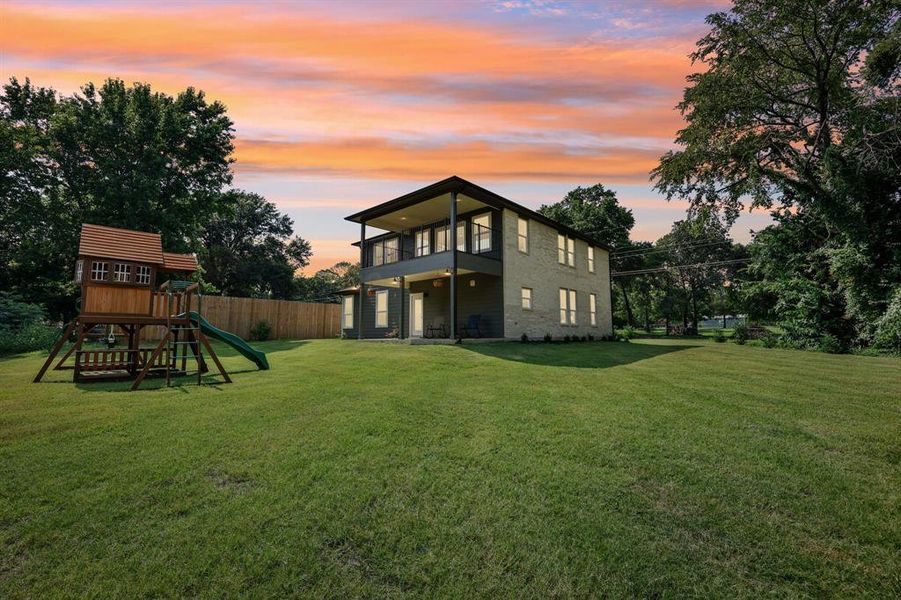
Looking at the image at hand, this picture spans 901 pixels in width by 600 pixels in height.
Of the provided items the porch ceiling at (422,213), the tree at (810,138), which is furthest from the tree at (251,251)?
the tree at (810,138)

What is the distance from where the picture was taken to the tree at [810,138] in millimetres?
16391

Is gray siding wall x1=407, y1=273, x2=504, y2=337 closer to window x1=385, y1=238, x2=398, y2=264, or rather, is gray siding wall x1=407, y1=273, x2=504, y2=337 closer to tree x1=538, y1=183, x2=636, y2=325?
window x1=385, y1=238, x2=398, y2=264

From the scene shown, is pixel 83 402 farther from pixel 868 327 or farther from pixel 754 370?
pixel 868 327

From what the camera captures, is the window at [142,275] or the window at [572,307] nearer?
the window at [142,275]

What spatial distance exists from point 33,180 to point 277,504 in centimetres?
2914

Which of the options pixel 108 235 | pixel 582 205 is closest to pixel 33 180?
pixel 108 235

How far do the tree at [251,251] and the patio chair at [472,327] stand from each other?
101 feet

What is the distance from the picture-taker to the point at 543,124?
31.6 feet

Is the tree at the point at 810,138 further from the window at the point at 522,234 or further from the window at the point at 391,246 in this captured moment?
the window at the point at 391,246

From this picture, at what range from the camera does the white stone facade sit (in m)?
17.7

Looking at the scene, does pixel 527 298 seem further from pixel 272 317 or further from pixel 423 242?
pixel 272 317

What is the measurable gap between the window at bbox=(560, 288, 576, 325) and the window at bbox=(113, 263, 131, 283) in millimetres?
17416

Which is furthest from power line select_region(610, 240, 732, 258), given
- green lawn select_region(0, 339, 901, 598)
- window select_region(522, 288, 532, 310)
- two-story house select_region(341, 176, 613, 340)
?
green lawn select_region(0, 339, 901, 598)

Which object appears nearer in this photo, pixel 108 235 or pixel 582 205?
pixel 108 235
